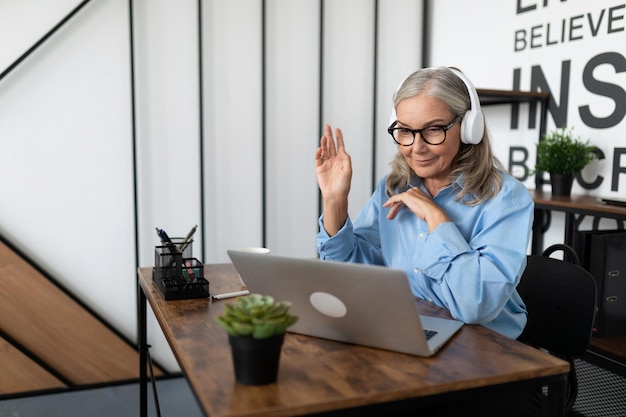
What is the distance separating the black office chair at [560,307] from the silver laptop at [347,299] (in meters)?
0.47

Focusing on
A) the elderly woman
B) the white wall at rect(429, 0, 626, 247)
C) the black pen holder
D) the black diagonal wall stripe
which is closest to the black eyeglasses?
the elderly woman

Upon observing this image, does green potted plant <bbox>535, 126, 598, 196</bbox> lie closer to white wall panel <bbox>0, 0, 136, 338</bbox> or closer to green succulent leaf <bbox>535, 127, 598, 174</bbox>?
green succulent leaf <bbox>535, 127, 598, 174</bbox>

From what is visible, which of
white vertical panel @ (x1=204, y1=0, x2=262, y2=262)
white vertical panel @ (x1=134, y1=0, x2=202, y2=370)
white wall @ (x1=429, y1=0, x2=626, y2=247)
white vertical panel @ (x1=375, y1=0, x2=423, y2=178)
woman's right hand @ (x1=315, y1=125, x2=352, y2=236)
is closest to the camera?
woman's right hand @ (x1=315, y1=125, x2=352, y2=236)

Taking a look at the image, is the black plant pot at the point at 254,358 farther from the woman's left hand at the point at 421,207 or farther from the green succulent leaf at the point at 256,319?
the woman's left hand at the point at 421,207

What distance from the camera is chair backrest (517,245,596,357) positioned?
1.43 m

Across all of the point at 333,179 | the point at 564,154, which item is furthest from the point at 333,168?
the point at 564,154

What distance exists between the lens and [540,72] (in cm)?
257

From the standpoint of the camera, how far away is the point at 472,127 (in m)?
1.41

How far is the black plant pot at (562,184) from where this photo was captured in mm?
2295

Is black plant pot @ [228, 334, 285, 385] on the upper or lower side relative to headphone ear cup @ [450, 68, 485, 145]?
lower

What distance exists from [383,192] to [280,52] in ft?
5.00

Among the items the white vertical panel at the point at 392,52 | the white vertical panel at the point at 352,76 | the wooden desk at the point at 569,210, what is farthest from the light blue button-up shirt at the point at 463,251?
the white vertical panel at the point at 392,52

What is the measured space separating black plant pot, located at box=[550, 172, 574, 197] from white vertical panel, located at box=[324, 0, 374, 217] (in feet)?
3.52

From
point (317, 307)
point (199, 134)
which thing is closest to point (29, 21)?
point (199, 134)
